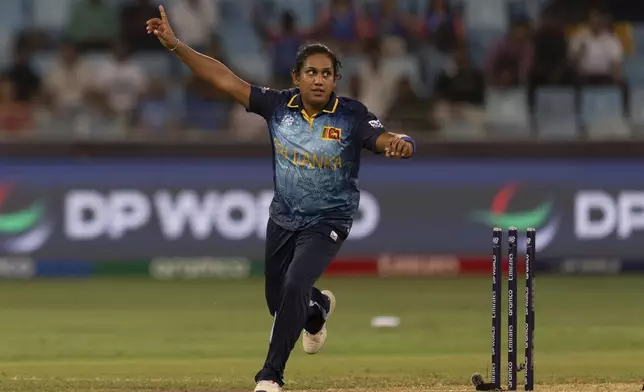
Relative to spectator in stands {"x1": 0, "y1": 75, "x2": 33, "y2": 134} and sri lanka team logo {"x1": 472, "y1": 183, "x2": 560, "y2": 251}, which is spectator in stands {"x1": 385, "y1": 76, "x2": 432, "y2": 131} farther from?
spectator in stands {"x1": 0, "y1": 75, "x2": 33, "y2": 134}

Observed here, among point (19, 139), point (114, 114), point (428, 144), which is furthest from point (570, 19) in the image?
point (19, 139)

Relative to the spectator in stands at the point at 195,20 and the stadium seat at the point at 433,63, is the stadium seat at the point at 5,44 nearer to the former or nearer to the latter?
the spectator in stands at the point at 195,20

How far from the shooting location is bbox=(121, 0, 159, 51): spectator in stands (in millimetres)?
17281

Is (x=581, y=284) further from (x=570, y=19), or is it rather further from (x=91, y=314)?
(x=91, y=314)

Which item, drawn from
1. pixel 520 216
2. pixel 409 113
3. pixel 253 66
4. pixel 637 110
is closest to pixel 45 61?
pixel 253 66

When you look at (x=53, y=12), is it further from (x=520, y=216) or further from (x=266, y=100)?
(x=266, y=100)

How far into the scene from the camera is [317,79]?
26.2 feet

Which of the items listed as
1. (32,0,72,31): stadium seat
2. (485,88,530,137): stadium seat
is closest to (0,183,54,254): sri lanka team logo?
(32,0,72,31): stadium seat

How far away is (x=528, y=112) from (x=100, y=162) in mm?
4856

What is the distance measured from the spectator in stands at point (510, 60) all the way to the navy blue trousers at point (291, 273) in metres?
9.21

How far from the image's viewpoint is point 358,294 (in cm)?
1510

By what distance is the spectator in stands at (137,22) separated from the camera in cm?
1728

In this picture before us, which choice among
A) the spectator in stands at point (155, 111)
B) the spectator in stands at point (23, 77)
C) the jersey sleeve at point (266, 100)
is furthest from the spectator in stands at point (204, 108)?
the jersey sleeve at point (266, 100)

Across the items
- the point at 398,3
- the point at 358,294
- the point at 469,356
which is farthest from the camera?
the point at 398,3
